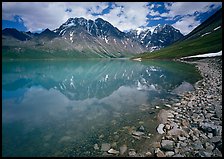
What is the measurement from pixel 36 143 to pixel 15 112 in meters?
9.52

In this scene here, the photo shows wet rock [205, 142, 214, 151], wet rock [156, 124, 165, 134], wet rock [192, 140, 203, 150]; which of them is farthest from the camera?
wet rock [156, 124, 165, 134]

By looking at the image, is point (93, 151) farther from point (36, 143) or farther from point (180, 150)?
point (180, 150)

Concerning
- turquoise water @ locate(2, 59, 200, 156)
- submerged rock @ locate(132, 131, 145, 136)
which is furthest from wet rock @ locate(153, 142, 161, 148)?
submerged rock @ locate(132, 131, 145, 136)

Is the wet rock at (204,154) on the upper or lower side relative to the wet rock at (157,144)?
upper

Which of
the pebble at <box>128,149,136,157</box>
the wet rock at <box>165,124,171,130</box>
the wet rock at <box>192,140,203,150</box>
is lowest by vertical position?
the pebble at <box>128,149,136,157</box>

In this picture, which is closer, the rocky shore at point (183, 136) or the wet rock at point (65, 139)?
the rocky shore at point (183, 136)

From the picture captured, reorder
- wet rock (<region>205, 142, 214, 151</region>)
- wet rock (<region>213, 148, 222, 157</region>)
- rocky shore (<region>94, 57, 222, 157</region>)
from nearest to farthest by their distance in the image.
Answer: wet rock (<region>213, 148, 222, 157</region>) → wet rock (<region>205, 142, 214, 151</region>) → rocky shore (<region>94, 57, 222, 157</region>)

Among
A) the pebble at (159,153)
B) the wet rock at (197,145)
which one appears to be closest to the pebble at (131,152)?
the pebble at (159,153)

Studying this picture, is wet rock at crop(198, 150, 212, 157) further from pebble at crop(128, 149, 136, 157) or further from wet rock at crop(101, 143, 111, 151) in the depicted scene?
wet rock at crop(101, 143, 111, 151)

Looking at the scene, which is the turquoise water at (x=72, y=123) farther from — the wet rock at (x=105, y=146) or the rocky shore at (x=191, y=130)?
the rocky shore at (x=191, y=130)

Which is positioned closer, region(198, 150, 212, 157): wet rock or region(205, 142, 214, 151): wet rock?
region(198, 150, 212, 157): wet rock

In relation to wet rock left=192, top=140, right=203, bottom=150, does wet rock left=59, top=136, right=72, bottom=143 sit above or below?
below

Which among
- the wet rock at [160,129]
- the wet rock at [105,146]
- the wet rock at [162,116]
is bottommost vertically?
the wet rock at [105,146]

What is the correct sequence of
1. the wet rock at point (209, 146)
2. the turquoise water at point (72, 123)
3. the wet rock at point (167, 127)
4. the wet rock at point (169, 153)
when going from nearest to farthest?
the wet rock at point (169, 153), the wet rock at point (209, 146), the turquoise water at point (72, 123), the wet rock at point (167, 127)
